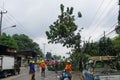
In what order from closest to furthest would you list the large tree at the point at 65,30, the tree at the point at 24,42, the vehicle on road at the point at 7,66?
the vehicle on road at the point at 7,66 → the large tree at the point at 65,30 → the tree at the point at 24,42

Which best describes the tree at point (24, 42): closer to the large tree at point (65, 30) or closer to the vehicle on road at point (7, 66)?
the large tree at point (65, 30)

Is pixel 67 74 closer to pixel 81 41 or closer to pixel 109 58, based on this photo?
pixel 109 58

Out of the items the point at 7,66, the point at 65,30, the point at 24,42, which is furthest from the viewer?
the point at 24,42

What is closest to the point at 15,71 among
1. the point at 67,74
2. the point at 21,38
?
the point at 67,74

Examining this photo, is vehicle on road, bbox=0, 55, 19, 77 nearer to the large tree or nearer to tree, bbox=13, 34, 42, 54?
the large tree

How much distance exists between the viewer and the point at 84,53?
53250 mm

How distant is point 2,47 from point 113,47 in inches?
688

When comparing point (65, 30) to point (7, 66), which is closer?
point (7, 66)

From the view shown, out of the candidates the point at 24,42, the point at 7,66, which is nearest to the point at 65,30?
the point at 7,66

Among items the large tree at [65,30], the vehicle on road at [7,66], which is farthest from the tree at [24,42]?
the vehicle on road at [7,66]

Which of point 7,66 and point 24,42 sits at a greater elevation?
point 24,42

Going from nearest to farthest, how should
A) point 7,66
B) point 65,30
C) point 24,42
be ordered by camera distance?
point 7,66
point 65,30
point 24,42

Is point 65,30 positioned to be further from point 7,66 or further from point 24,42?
point 24,42

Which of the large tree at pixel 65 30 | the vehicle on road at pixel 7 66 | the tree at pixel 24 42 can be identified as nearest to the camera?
the vehicle on road at pixel 7 66
